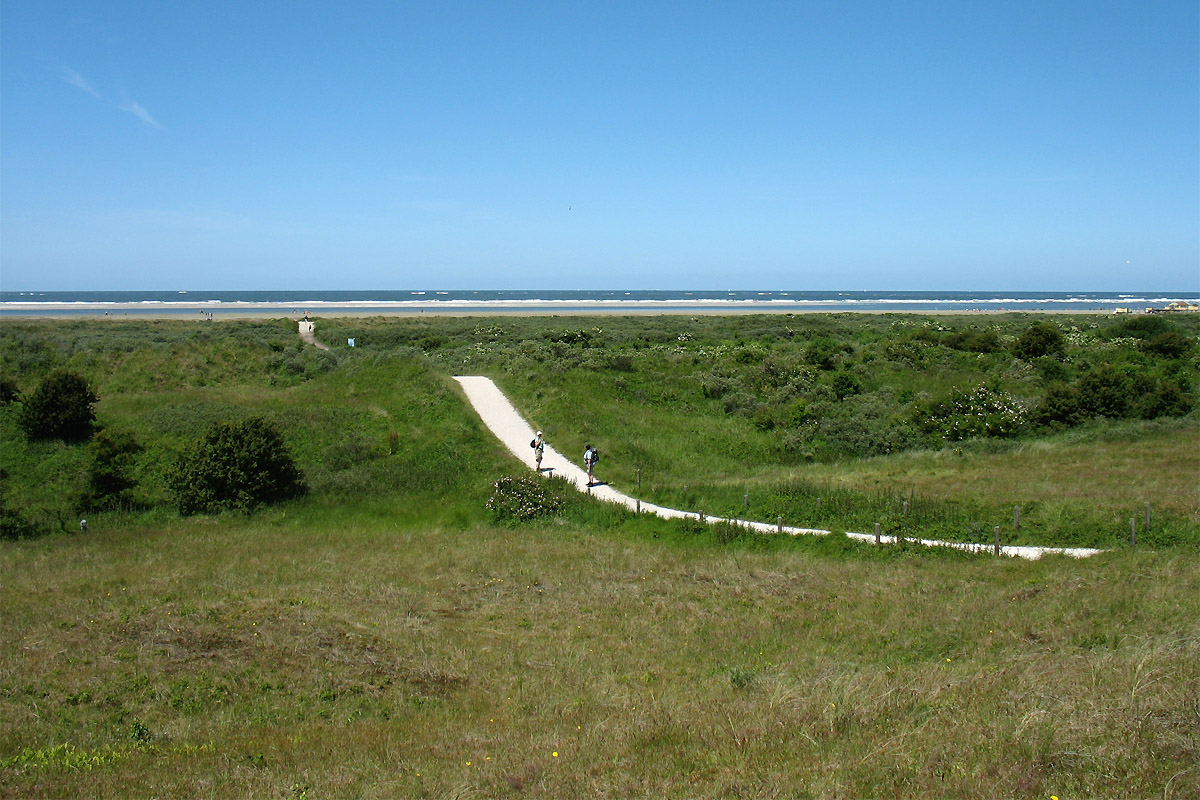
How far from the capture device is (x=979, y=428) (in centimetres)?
2856

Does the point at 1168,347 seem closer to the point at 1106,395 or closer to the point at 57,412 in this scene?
the point at 1106,395

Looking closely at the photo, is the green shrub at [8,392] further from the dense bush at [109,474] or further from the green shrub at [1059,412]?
the green shrub at [1059,412]

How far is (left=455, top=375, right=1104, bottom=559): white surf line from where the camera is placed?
49.1ft

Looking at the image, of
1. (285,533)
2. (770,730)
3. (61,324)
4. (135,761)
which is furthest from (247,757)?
(61,324)

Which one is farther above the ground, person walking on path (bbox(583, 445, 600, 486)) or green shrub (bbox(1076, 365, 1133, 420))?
green shrub (bbox(1076, 365, 1133, 420))

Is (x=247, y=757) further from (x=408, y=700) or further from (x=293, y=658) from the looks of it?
(x=293, y=658)

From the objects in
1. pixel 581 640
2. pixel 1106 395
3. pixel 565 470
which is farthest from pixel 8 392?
pixel 1106 395

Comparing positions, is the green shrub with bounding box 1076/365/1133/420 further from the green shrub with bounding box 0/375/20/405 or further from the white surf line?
the green shrub with bounding box 0/375/20/405

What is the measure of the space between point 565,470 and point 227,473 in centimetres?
884

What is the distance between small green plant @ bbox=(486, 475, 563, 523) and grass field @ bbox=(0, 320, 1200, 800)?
32 cm

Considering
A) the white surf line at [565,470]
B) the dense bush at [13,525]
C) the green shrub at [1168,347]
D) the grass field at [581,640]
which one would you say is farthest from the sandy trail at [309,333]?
the green shrub at [1168,347]

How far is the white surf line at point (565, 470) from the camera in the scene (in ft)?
49.1

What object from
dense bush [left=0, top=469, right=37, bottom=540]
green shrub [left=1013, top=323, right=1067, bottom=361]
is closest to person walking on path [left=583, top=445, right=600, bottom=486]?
dense bush [left=0, top=469, right=37, bottom=540]

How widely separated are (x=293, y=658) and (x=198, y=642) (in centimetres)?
150
